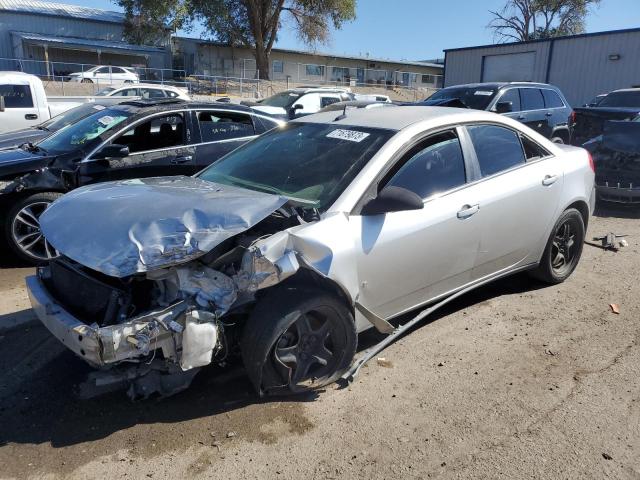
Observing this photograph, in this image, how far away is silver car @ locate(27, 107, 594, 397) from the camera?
2826mm

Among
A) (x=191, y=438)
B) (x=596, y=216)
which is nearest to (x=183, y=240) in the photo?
(x=191, y=438)

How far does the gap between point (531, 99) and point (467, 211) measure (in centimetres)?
853

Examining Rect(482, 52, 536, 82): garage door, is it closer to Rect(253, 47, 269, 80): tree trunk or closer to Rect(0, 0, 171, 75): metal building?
Rect(253, 47, 269, 80): tree trunk

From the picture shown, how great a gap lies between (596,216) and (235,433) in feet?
24.4

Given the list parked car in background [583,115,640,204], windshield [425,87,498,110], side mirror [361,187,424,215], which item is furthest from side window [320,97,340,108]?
side mirror [361,187,424,215]

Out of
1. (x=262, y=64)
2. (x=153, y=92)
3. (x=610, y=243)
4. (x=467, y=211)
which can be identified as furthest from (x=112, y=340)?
(x=262, y=64)

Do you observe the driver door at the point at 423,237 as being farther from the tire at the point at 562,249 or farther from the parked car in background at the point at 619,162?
the parked car in background at the point at 619,162

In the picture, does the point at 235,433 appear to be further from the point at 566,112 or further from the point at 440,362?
the point at 566,112

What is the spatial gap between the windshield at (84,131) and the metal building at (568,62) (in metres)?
23.9

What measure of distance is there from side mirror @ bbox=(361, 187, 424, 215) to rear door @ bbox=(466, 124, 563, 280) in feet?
2.93

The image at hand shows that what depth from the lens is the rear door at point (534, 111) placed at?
1088 centimetres

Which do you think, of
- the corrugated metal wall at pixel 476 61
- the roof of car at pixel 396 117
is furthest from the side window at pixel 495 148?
the corrugated metal wall at pixel 476 61

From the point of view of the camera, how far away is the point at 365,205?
335cm

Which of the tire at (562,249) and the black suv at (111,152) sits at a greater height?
the black suv at (111,152)
